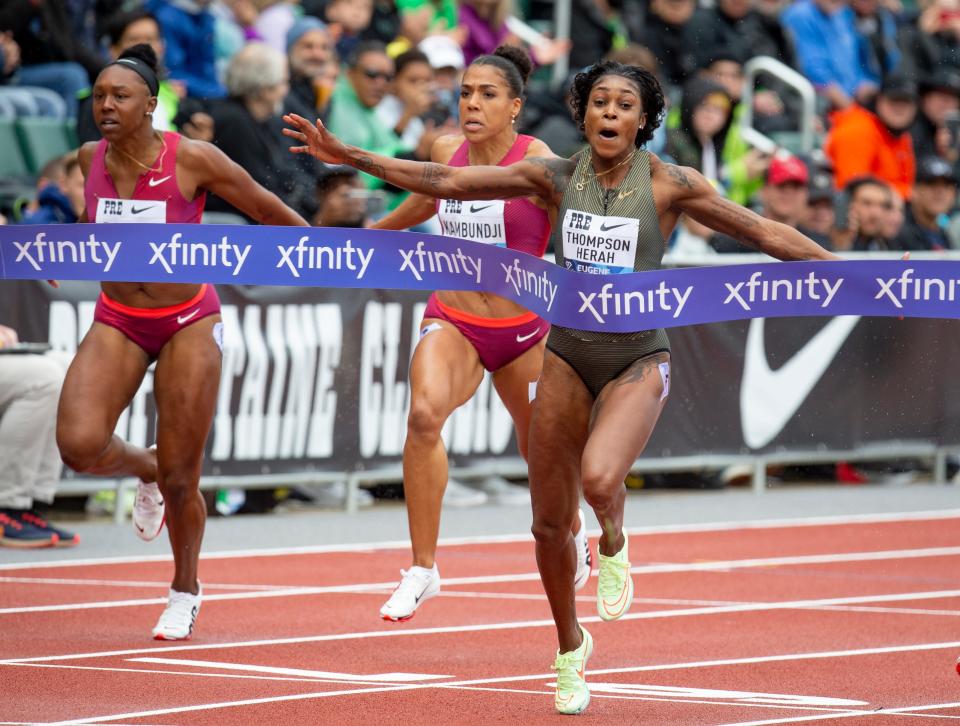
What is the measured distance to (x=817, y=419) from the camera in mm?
14945

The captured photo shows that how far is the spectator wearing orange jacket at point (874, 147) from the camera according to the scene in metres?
18.2

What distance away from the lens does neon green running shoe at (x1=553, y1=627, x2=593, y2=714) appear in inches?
278

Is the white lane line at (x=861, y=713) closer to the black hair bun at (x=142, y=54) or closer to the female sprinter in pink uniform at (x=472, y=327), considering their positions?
the female sprinter in pink uniform at (x=472, y=327)

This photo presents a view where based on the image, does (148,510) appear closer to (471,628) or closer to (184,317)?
(184,317)

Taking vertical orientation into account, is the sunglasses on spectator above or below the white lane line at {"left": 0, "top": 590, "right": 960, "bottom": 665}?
above

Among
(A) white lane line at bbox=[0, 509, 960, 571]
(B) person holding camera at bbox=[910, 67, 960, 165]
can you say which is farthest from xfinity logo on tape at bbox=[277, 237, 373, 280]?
(B) person holding camera at bbox=[910, 67, 960, 165]

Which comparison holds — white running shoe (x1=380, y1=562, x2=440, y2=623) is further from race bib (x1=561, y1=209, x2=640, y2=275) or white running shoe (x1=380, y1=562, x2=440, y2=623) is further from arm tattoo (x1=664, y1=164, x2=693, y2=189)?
arm tattoo (x1=664, y1=164, x2=693, y2=189)

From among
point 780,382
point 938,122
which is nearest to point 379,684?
point 780,382

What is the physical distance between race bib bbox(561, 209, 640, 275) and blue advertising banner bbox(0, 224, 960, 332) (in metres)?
0.10

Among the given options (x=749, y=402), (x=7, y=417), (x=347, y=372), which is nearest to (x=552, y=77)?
(x=749, y=402)

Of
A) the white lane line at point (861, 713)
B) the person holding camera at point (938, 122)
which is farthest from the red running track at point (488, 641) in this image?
the person holding camera at point (938, 122)

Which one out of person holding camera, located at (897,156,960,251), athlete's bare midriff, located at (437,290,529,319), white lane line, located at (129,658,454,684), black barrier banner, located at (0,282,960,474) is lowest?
white lane line, located at (129,658,454,684)

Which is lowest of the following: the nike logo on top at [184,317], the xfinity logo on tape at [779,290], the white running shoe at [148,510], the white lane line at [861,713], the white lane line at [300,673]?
the white lane line at [300,673]

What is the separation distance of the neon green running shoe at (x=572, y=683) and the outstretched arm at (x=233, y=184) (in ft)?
8.05
